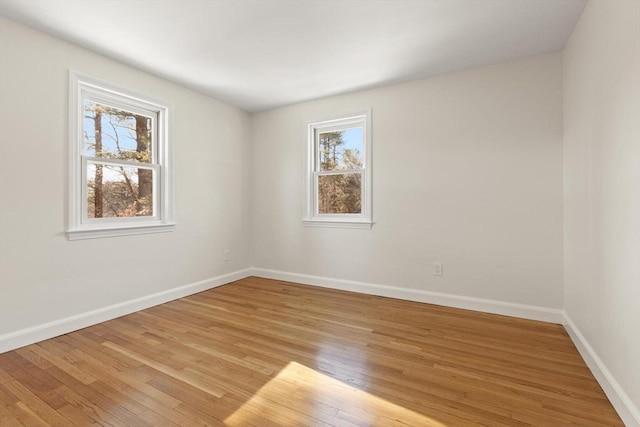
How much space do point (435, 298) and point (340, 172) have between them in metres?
1.81

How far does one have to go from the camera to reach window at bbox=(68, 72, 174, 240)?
100 inches

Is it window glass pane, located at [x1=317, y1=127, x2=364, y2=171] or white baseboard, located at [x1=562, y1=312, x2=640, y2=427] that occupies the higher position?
window glass pane, located at [x1=317, y1=127, x2=364, y2=171]

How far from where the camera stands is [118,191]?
293 cm

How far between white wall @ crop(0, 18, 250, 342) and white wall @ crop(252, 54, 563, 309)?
1.52m

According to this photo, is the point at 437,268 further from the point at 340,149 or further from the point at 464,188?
the point at 340,149

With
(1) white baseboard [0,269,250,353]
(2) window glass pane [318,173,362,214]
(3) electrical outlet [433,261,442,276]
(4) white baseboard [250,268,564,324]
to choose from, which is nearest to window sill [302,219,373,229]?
(2) window glass pane [318,173,362,214]

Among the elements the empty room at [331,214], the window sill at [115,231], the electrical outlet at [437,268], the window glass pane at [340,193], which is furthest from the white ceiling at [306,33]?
the electrical outlet at [437,268]

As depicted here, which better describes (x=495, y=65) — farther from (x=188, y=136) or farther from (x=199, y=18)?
(x=188, y=136)

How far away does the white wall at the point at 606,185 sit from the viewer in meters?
1.41

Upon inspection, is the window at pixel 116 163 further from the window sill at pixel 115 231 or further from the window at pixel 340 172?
the window at pixel 340 172

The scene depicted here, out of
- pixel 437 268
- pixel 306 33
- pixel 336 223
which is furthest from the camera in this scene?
pixel 336 223

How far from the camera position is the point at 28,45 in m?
2.24

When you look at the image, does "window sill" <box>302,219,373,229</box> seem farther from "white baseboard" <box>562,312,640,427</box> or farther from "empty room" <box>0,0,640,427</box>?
"white baseboard" <box>562,312,640,427</box>

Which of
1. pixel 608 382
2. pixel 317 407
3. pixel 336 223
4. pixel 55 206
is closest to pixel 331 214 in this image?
pixel 336 223
